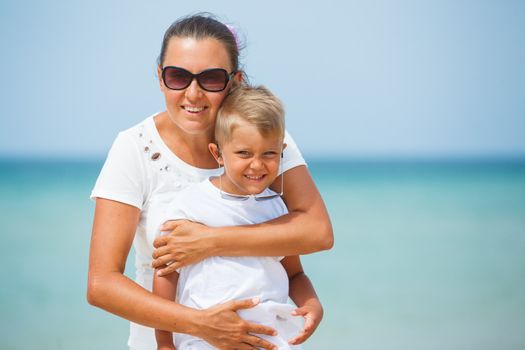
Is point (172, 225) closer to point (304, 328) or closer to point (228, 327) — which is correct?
point (228, 327)

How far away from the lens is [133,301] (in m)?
2.43

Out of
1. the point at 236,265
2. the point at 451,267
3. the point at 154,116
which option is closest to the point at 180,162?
the point at 154,116

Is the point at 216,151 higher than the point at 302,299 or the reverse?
higher

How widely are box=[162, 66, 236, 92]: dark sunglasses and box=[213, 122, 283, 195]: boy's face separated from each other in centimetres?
22

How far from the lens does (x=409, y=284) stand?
10453 mm

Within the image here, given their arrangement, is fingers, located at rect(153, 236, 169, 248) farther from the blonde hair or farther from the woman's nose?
the woman's nose

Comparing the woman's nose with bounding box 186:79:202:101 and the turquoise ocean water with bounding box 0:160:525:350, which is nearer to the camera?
the woman's nose with bounding box 186:79:202:101

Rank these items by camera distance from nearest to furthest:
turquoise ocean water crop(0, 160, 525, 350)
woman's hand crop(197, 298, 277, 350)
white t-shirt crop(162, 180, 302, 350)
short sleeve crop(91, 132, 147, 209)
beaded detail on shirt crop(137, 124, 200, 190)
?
1. woman's hand crop(197, 298, 277, 350)
2. white t-shirt crop(162, 180, 302, 350)
3. short sleeve crop(91, 132, 147, 209)
4. beaded detail on shirt crop(137, 124, 200, 190)
5. turquoise ocean water crop(0, 160, 525, 350)

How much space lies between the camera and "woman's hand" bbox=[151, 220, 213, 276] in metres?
2.46

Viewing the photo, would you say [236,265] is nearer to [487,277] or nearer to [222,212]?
[222,212]

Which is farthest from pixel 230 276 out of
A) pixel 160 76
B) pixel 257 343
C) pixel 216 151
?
pixel 160 76

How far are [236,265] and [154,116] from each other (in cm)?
74

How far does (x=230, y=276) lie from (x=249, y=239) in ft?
0.46

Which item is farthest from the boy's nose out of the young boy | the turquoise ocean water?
the turquoise ocean water
